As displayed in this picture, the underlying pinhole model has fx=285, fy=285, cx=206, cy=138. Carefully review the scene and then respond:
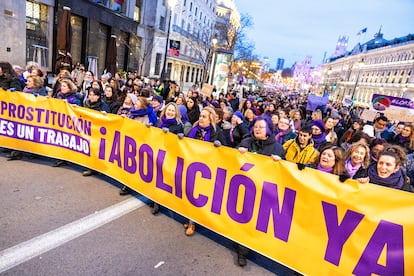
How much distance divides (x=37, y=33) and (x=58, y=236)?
15446 millimetres

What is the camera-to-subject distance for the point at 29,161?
5.36 metres

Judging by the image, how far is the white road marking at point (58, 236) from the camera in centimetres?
287

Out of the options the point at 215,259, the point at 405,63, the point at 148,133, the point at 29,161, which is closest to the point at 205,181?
the point at 215,259

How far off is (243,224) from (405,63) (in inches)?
3151

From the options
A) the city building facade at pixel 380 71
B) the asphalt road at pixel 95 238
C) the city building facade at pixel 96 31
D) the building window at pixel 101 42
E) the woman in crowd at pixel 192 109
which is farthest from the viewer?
the city building facade at pixel 380 71

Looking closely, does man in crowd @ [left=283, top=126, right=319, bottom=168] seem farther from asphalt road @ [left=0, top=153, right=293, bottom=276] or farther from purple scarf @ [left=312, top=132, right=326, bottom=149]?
asphalt road @ [left=0, top=153, right=293, bottom=276]

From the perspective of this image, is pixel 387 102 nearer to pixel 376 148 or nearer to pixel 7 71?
pixel 376 148

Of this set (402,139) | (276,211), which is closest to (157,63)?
(402,139)

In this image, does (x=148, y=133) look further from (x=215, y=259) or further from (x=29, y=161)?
(x=29, y=161)

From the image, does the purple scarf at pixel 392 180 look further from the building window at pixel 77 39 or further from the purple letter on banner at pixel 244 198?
the building window at pixel 77 39

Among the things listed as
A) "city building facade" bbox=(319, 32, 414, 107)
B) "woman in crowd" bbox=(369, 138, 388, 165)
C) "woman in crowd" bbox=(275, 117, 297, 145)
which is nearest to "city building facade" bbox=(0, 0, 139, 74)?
"woman in crowd" bbox=(275, 117, 297, 145)

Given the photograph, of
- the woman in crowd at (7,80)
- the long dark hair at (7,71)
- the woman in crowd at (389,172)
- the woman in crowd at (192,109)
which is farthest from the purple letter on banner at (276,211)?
the long dark hair at (7,71)

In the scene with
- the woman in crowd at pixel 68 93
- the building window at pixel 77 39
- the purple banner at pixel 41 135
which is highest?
the building window at pixel 77 39

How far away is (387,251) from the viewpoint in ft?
8.66
